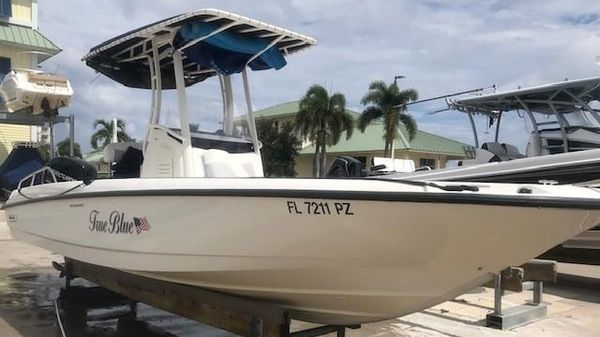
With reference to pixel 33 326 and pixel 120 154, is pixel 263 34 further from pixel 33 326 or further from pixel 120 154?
pixel 33 326

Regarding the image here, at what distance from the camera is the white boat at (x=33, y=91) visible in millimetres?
16609

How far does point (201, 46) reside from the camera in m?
5.32

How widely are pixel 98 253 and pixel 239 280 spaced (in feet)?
4.71

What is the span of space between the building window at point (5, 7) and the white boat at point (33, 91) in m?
8.86

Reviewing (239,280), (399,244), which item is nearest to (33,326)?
(239,280)

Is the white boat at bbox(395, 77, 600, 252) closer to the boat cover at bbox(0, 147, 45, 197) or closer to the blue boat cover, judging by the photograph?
the blue boat cover

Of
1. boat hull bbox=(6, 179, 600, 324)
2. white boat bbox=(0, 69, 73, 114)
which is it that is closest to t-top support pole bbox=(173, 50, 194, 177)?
boat hull bbox=(6, 179, 600, 324)

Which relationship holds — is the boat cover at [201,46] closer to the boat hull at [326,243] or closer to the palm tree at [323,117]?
the boat hull at [326,243]

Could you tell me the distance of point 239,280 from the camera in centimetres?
418

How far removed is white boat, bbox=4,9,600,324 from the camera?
3.36m

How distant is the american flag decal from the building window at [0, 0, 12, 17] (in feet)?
78.7

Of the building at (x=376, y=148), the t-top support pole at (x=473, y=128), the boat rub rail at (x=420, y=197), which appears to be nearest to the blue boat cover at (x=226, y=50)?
the boat rub rail at (x=420, y=197)

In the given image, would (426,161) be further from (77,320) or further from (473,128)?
(77,320)

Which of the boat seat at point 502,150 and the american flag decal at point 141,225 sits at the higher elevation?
the boat seat at point 502,150
